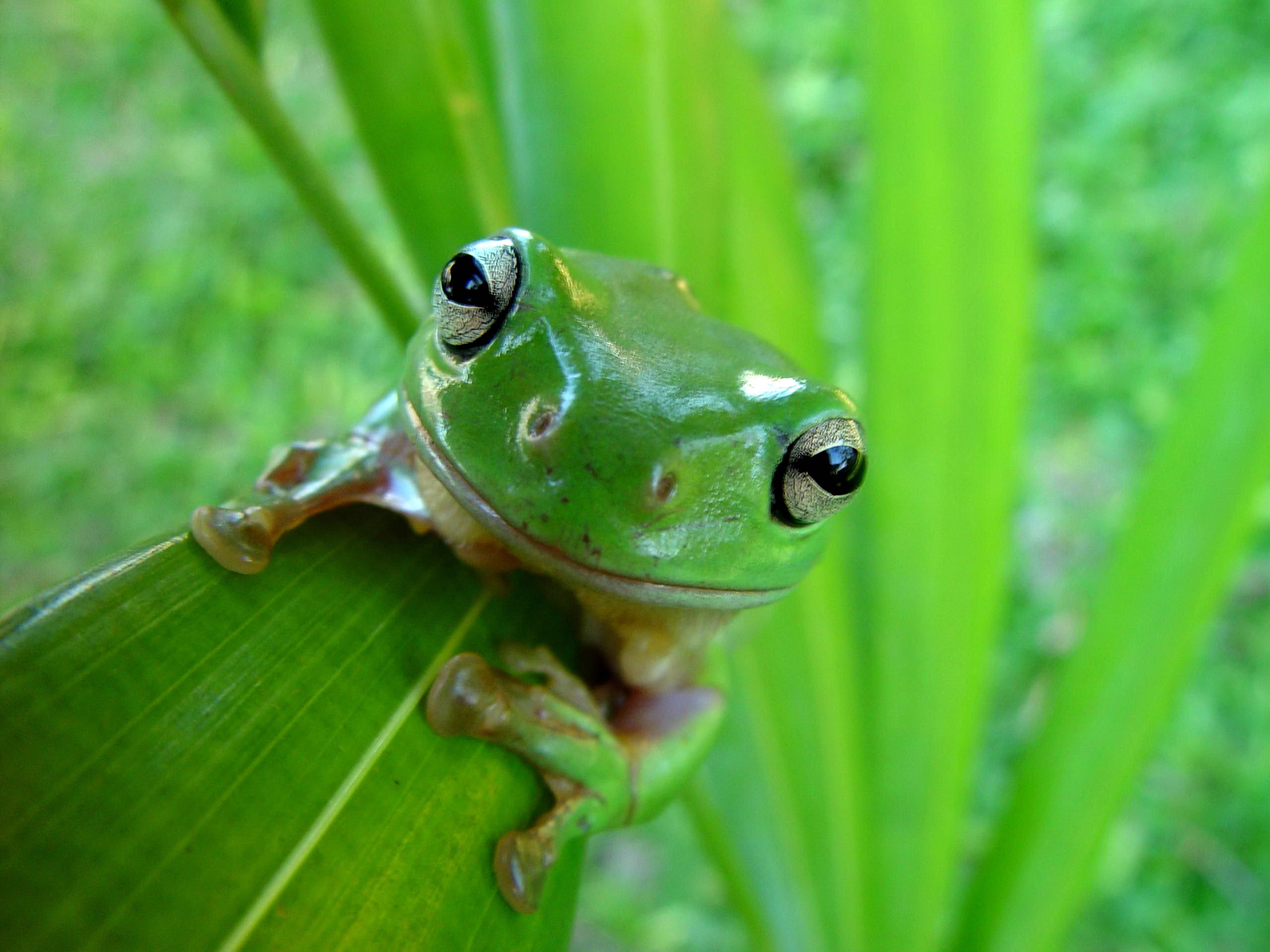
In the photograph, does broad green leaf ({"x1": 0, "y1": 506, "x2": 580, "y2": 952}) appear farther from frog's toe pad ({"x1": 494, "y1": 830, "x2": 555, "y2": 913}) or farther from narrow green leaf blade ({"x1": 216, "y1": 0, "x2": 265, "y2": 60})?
narrow green leaf blade ({"x1": 216, "y1": 0, "x2": 265, "y2": 60})

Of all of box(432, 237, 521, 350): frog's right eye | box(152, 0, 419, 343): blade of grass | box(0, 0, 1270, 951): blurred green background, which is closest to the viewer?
box(432, 237, 521, 350): frog's right eye

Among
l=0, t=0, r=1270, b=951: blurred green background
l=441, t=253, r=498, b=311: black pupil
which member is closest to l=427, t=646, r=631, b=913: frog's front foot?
l=441, t=253, r=498, b=311: black pupil

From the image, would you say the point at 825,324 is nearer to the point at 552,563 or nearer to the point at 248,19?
the point at 248,19

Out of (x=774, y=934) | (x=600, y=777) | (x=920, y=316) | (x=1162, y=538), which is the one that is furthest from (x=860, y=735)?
(x=600, y=777)

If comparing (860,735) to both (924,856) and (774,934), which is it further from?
(774,934)

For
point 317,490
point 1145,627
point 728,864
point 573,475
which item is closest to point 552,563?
point 573,475

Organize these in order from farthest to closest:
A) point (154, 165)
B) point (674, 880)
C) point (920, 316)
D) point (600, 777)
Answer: point (154, 165), point (674, 880), point (920, 316), point (600, 777)

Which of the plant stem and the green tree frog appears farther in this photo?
the plant stem
